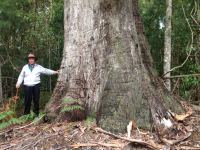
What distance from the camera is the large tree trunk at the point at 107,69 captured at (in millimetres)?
6672

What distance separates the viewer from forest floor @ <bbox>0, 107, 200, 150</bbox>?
609 cm

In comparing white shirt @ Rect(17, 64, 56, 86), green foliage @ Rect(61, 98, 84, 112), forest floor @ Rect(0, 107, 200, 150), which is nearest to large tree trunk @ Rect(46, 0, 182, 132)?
green foliage @ Rect(61, 98, 84, 112)

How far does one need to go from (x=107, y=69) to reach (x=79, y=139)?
4.32 feet

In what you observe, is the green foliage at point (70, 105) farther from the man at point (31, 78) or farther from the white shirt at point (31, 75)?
the white shirt at point (31, 75)

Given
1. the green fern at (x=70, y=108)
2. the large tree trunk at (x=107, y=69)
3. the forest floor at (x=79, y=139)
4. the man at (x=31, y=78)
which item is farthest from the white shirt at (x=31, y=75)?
the green fern at (x=70, y=108)

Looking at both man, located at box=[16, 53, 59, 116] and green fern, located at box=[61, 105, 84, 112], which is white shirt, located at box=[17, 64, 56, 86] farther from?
green fern, located at box=[61, 105, 84, 112]

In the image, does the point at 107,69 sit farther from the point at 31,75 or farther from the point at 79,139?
the point at 31,75

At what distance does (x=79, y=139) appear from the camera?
6.26 meters

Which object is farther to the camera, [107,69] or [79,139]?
[107,69]

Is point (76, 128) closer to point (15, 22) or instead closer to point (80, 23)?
point (80, 23)

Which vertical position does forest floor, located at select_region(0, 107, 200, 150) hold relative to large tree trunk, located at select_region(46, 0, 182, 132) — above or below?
below

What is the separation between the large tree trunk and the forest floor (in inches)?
10.3

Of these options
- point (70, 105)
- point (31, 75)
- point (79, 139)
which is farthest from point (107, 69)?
point (31, 75)

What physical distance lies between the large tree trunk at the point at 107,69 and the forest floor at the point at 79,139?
26 centimetres
